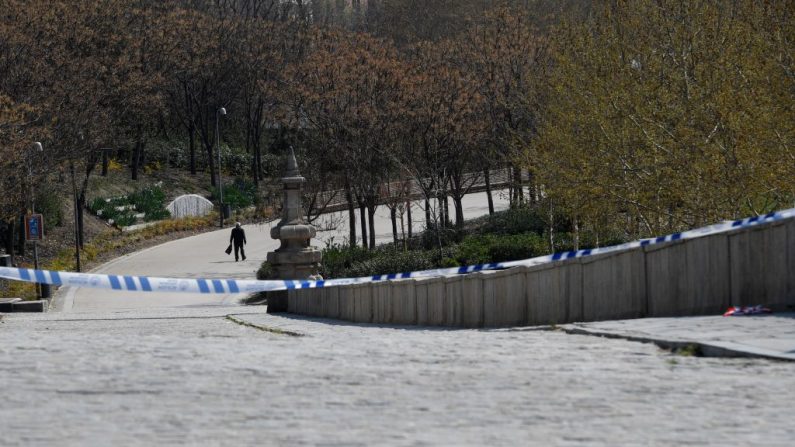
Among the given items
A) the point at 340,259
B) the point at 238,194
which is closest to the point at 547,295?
the point at 340,259

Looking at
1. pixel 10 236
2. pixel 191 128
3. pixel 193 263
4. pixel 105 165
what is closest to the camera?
pixel 10 236

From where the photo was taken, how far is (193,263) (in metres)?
50.1

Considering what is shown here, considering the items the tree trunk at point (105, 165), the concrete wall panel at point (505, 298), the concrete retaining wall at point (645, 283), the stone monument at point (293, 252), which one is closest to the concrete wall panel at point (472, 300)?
the concrete retaining wall at point (645, 283)

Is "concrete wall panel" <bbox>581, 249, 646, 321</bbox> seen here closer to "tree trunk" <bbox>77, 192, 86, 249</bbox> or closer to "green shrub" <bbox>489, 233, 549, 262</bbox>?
"green shrub" <bbox>489, 233, 549, 262</bbox>

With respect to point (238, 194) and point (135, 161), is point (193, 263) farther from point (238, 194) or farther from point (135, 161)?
point (135, 161)

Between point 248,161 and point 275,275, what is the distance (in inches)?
2067

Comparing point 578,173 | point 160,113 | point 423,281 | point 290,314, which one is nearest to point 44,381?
point 423,281

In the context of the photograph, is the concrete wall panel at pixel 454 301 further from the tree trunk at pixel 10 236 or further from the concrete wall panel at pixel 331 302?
the tree trunk at pixel 10 236

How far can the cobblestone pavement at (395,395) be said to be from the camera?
7.25 metres

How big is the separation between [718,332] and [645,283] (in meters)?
3.06

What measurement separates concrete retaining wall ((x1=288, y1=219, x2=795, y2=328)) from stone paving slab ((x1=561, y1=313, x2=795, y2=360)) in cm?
84

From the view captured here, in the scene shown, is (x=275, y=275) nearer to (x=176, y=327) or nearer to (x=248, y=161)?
(x=176, y=327)

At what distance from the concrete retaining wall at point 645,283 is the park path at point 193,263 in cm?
2074

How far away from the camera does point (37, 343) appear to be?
42.0ft
